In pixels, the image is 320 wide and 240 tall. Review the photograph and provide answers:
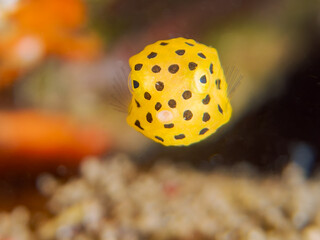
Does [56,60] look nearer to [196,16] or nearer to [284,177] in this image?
Answer: [196,16]

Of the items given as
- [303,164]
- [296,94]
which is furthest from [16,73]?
[303,164]

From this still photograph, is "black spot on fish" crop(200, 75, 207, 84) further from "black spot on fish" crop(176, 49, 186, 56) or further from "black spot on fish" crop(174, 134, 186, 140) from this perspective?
"black spot on fish" crop(174, 134, 186, 140)

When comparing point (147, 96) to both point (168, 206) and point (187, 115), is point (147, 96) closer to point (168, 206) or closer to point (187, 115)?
point (187, 115)

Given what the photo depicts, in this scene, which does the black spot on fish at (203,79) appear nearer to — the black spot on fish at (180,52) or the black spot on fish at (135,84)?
the black spot on fish at (180,52)

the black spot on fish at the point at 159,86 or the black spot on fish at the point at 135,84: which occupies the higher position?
the black spot on fish at the point at 159,86

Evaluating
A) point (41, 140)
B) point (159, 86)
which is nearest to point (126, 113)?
point (41, 140)

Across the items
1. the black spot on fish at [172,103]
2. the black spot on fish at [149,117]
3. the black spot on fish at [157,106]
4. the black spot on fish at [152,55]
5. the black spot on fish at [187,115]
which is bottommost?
the black spot on fish at [149,117]

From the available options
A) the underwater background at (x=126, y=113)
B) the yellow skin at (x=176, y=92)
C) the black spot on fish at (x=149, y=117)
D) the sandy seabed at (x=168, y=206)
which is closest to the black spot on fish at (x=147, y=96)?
the yellow skin at (x=176, y=92)
